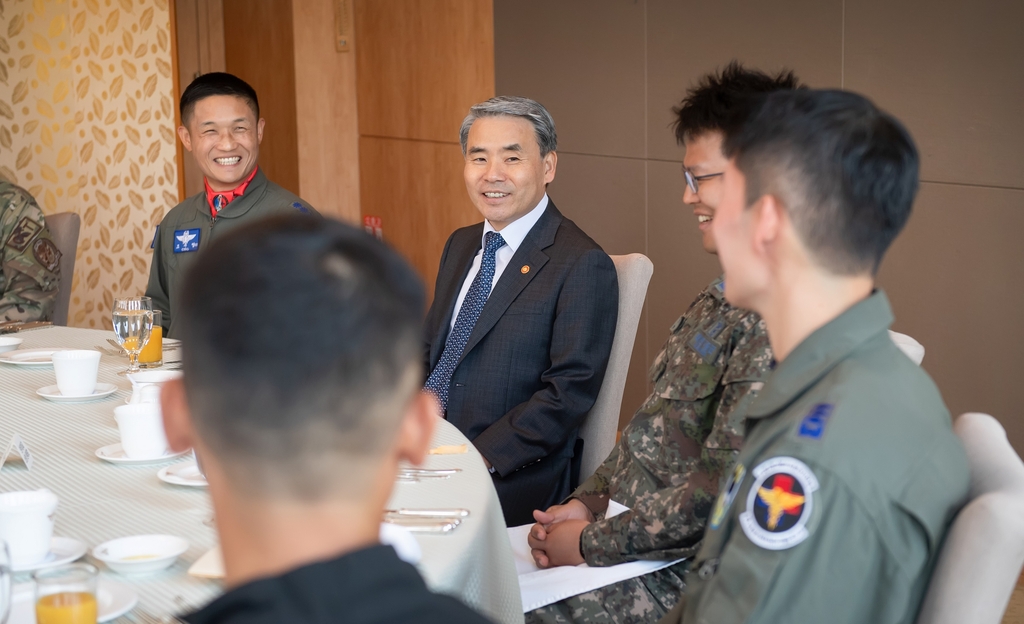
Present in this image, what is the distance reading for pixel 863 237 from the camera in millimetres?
1139

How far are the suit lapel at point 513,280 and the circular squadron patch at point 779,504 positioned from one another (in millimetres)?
1446

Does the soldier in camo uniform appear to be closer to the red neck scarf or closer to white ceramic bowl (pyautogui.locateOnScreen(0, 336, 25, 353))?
white ceramic bowl (pyautogui.locateOnScreen(0, 336, 25, 353))

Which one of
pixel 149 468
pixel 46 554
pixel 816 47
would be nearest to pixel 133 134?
pixel 816 47

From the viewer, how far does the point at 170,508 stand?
1402 millimetres

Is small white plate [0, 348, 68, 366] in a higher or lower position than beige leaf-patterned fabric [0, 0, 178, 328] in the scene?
lower

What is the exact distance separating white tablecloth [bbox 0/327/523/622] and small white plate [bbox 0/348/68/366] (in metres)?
0.48

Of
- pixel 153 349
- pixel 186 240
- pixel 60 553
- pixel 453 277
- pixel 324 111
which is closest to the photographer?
pixel 60 553

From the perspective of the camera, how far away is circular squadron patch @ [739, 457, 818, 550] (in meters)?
1.02

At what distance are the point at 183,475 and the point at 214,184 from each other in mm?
2024

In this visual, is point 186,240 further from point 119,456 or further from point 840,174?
point 840,174

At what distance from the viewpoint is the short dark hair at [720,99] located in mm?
1879

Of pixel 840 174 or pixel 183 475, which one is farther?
pixel 183 475

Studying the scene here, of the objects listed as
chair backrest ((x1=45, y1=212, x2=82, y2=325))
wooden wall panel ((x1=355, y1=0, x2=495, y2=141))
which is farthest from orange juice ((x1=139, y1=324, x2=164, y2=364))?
wooden wall panel ((x1=355, y1=0, x2=495, y2=141))

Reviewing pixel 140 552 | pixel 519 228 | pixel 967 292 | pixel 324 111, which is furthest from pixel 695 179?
pixel 324 111
